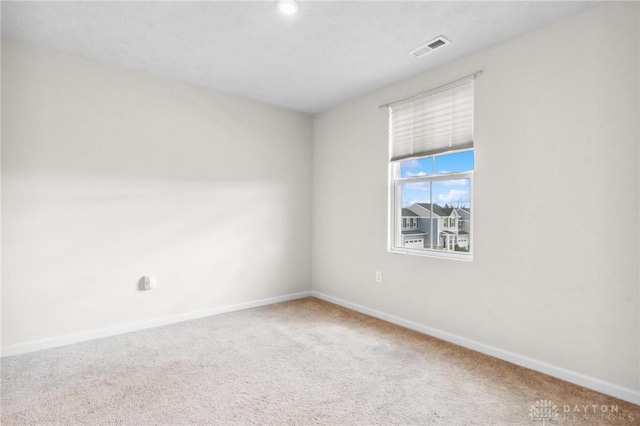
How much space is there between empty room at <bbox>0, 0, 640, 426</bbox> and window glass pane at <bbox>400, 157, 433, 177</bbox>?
0.06 feet

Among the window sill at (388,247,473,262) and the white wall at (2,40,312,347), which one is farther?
the window sill at (388,247,473,262)

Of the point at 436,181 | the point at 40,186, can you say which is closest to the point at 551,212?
the point at 436,181

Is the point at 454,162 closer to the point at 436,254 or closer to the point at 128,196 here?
the point at 436,254

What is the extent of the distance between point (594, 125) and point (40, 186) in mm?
4379

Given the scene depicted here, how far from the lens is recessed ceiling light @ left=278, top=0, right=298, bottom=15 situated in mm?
2242

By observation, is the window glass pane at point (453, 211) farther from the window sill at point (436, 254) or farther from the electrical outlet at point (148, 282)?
the electrical outlet at point (148, 282)

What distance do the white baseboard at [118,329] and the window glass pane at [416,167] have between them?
2.33 metres

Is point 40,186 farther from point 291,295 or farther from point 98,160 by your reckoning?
point 291,295

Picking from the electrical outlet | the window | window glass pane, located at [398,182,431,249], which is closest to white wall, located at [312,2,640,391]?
the window

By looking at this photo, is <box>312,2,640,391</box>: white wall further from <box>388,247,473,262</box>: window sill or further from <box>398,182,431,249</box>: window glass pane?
<box>398,182,431,249</box>: window glass pane

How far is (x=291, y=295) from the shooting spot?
4594 mm

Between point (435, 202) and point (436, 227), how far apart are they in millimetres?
253

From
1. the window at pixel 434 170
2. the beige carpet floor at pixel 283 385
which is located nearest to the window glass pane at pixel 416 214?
the window at pixel 434 170

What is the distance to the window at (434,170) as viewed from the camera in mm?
3064
